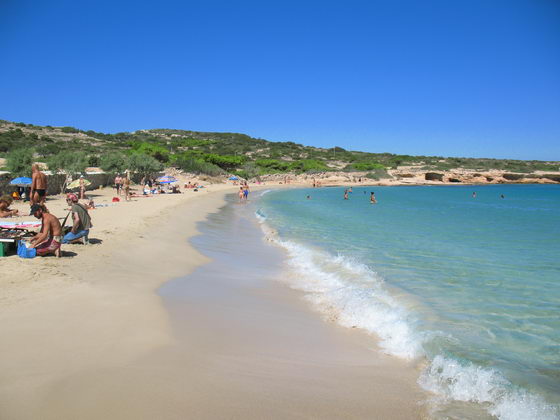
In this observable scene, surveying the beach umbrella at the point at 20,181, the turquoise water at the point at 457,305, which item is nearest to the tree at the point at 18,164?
the beach umbrella at the point at 20,181

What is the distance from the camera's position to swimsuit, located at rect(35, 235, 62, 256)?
7.35 meters

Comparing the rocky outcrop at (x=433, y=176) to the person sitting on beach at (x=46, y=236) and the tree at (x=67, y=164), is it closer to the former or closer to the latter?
the tree at (x=67, y=164)

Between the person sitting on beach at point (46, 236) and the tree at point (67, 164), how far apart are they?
721 inches

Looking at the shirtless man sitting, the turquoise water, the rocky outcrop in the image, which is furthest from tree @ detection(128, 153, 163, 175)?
the rocky outcrop

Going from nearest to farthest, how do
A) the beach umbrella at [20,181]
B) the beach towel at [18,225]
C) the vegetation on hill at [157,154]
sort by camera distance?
the beach towel at [18,225] → the beach umbrella at [20,181] → the vegetation on hill at [157,154]

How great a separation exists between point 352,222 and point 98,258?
1259 centimetres

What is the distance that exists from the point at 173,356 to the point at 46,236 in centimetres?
473

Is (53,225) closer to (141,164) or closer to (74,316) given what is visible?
(74,316)

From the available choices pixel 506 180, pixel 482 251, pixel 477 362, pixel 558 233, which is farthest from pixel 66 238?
pixel 506 180

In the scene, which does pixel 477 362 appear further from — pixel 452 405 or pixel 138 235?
pixel 138 235

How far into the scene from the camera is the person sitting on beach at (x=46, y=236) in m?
7.31

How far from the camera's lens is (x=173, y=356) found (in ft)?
13.0

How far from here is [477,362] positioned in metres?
4.28

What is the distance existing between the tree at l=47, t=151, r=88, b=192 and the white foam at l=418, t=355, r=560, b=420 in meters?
24.4
